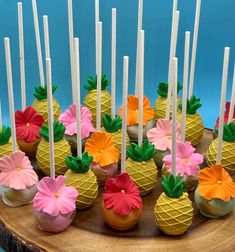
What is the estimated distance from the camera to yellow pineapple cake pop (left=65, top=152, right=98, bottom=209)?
1.09m

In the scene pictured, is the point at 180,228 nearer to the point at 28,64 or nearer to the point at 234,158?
the point at 234,158

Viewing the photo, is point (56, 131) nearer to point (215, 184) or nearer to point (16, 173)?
point (16, 173)

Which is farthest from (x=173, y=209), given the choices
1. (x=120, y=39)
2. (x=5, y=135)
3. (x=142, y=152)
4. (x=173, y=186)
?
(x=120, y=39)

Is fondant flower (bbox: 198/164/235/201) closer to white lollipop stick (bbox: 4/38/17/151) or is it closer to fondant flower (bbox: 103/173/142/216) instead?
fondant flower (bbox: 103/173/142/216)

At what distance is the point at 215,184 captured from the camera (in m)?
1.08

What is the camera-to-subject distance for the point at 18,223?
1.09m

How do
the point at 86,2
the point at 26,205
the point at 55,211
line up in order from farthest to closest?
the point at 86,2, the point at 26,205, the point at 55,211

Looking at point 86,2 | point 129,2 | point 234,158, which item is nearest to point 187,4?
point 129,2

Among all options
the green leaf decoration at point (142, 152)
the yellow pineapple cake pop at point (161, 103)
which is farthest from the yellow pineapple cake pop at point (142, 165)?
the yellow pineapple cake pop at point (161, 103)

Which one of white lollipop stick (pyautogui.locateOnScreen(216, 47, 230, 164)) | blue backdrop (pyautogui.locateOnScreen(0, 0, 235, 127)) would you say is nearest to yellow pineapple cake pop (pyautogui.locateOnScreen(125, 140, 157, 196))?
white lollipop stick (pyautogui.locateOnScreen(216, 47, 230, 164))

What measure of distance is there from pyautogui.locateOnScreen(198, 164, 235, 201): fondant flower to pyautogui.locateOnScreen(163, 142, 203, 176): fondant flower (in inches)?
2.1

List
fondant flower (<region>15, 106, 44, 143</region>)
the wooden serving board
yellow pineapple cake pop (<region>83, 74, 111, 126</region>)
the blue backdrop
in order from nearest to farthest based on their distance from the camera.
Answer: the wooden serving board, fondant flower (<region>15, 106, 44, 143</region>), yellow pineapple cake pop (<region>83, 74, 111, 126</region>), the blue backdrop

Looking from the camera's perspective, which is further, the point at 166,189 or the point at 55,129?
the point at 55,129

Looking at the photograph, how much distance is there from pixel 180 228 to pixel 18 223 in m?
0.28
